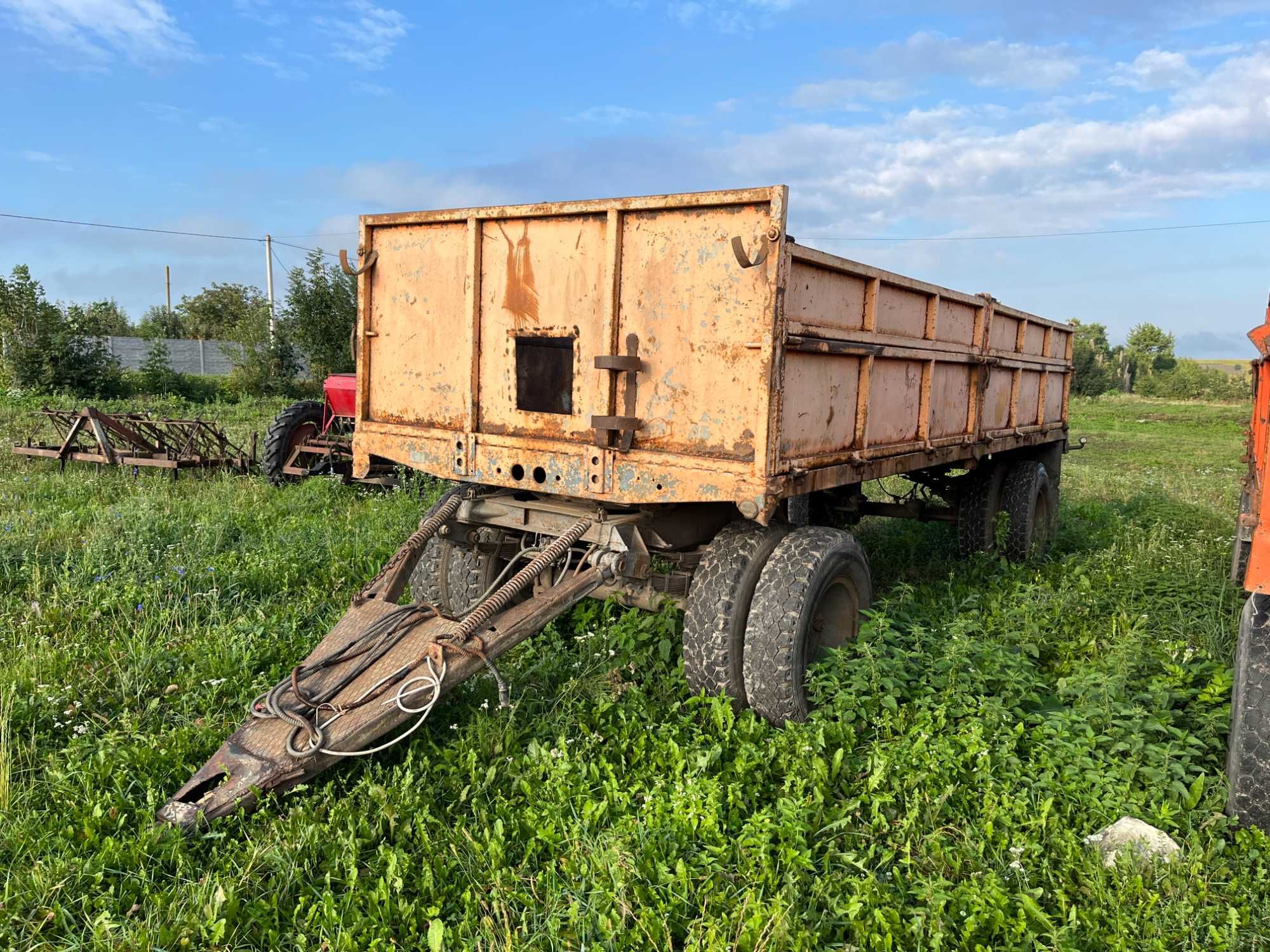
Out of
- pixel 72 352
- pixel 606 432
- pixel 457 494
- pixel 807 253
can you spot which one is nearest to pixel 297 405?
pixel 457 494

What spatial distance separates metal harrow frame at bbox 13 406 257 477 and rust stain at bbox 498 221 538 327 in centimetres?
671

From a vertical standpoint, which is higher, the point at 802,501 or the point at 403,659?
the point at 802,501

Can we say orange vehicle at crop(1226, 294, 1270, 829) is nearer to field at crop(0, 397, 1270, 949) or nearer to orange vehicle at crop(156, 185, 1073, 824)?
field at crop(0, 397, 1270, 949)

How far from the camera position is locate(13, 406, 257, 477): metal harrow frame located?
976cm

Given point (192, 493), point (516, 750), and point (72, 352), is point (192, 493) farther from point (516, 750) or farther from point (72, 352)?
point (72, 352)

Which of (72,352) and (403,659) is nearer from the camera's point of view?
(403,659)

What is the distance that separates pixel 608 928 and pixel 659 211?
2.89m

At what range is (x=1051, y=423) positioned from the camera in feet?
28.6

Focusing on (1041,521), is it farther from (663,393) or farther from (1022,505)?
(663,393)

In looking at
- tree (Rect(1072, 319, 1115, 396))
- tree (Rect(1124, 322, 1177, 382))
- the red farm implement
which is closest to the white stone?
the red farm implement

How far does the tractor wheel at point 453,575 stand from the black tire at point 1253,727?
3.64 metres

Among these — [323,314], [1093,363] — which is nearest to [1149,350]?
[1093,363]

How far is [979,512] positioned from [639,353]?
458cm

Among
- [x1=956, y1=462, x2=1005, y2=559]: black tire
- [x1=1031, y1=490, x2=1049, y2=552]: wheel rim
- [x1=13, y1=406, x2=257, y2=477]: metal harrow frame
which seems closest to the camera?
[x1=956, y1=462, x2=1005, y2=559]: black tire
